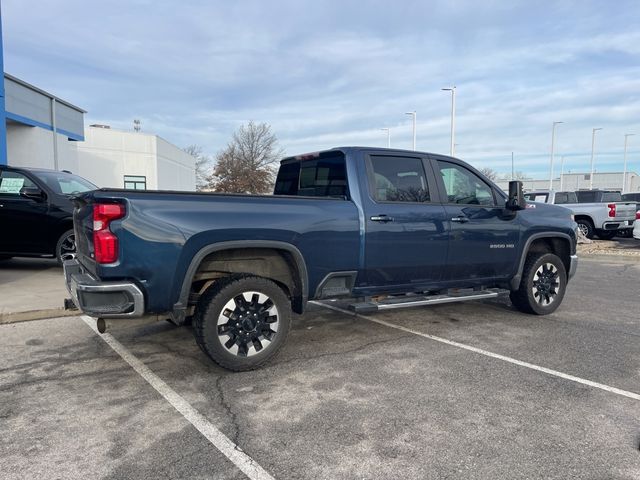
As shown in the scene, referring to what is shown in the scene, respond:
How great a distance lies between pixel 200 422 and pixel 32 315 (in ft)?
12.2

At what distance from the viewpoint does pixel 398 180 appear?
5.30 meters

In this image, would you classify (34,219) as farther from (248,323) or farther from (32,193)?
(248,323)

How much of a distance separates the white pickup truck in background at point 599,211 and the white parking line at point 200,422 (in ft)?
48.9

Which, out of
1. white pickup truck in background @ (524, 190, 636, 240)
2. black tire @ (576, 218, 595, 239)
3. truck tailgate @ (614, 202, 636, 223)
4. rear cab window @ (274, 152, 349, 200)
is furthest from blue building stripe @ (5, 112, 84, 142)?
truck tailgate @ (614, 202, 636, 223)

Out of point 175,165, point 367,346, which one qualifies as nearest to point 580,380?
point 367,346

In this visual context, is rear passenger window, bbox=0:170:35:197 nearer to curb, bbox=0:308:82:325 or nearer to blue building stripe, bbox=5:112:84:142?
curb, bbox=0:308:82:325

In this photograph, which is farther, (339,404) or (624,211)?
(624,211)

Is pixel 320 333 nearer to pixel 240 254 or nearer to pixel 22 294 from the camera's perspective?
pixel 240 254

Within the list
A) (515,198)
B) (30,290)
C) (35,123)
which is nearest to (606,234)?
(515,198)

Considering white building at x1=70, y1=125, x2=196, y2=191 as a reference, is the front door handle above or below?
below

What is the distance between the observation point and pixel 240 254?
4.34 meters

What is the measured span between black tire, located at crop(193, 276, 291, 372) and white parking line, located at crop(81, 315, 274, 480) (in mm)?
469

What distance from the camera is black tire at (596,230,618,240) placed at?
17.2 m

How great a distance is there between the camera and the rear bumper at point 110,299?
147 inches
